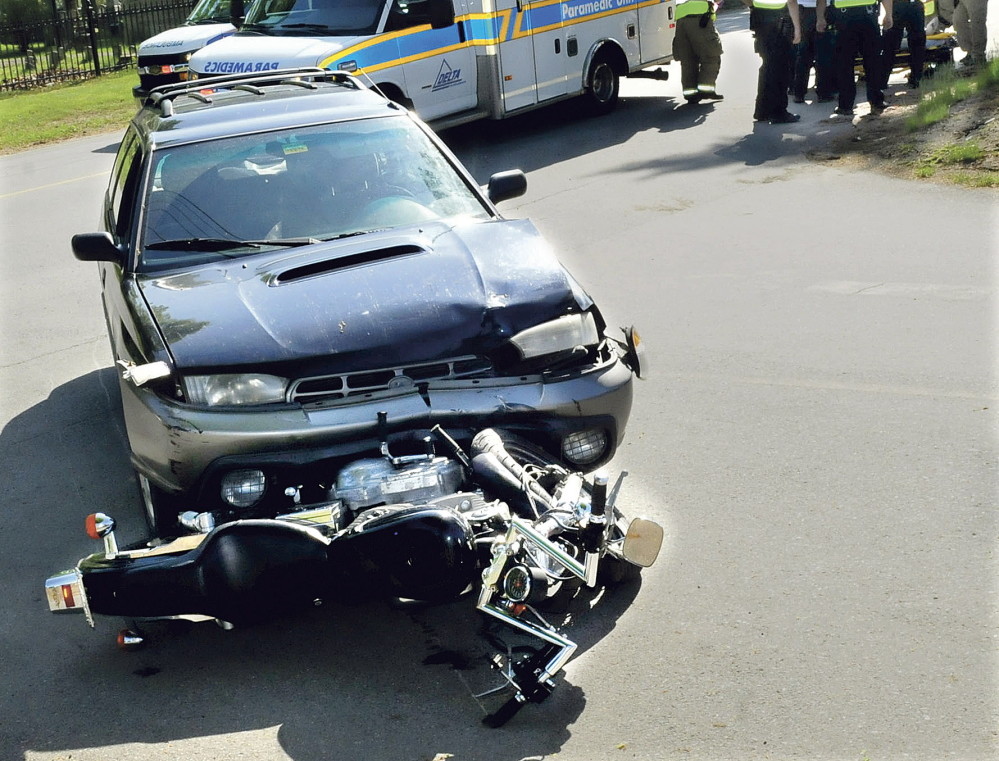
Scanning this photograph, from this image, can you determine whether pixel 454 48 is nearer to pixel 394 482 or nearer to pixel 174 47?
pixel 174 47

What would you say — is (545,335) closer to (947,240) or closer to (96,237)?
(96,237)

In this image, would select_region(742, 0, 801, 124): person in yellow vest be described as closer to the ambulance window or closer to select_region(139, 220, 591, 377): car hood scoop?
the ambulance window

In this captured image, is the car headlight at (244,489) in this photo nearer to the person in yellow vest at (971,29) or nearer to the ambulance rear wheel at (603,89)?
the ambulance rear wheel at (603,89)

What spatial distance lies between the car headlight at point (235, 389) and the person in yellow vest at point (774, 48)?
10497mm

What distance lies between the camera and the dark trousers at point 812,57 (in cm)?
1448

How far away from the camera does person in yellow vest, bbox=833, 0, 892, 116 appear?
13.3m

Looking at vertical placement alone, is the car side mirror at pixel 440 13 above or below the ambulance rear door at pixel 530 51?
above

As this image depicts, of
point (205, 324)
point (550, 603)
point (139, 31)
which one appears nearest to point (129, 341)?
point (205, 324)

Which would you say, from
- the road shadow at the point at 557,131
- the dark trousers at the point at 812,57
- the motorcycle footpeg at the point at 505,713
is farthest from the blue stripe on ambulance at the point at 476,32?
the motorcycle footpeg at the point at 505,713

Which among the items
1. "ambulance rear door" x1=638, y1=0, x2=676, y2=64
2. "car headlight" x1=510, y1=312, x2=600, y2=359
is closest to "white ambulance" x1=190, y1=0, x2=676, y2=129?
"ambulance rear door" x1=638, y1=0, x2=676, y2=64

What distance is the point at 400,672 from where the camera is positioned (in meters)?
4.22

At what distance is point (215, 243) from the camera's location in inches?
218

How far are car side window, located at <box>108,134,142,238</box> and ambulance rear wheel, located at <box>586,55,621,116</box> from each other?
9.50m

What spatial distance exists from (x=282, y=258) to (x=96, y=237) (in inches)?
35.3
